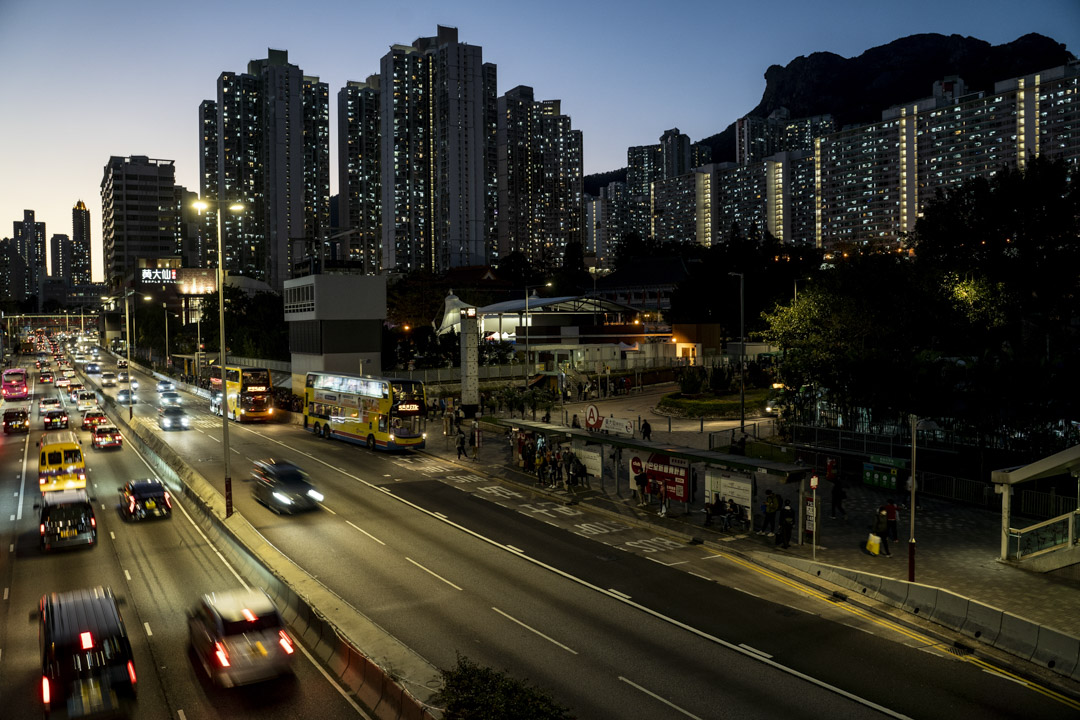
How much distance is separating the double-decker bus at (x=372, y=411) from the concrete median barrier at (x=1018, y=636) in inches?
1225

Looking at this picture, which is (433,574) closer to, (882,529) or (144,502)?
(144,502)

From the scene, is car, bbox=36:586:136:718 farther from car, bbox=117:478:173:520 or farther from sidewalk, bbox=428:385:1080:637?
sidewalk, bbox=428:385:1080:637

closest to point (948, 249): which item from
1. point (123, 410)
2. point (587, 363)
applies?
point (587, 363)

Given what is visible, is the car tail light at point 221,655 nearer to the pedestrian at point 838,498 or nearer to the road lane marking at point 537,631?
the road lane marking at point 537,631

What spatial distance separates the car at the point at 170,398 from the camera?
230 ft

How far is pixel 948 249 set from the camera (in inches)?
2000

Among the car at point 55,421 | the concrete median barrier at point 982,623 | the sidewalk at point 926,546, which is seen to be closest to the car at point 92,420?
the car at point 55,421

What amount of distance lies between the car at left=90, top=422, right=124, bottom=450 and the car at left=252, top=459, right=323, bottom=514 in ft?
65.0

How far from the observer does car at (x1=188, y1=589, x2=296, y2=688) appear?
1355 centimetres

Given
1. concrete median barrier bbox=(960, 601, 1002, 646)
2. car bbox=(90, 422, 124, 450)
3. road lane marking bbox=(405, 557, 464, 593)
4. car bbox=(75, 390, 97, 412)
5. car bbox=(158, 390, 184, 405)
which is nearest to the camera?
concrete median barrier bbox=(960, 601, 1002, 646)

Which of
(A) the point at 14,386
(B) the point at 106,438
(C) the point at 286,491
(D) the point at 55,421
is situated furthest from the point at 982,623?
(A) the point at 14,386

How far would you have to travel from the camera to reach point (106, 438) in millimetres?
43781

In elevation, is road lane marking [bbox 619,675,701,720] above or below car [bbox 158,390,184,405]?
below

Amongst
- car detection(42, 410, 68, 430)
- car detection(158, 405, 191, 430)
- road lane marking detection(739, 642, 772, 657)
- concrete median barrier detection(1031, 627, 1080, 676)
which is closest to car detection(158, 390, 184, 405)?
car detection(158, 405, 191, 430)
